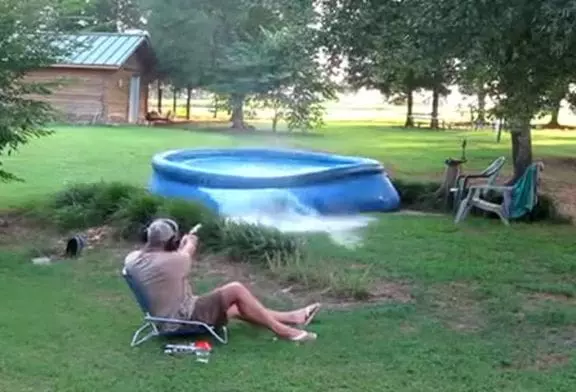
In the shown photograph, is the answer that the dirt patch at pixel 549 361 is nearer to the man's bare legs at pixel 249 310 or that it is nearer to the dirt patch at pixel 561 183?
the man's bare legs at pixel 249 310

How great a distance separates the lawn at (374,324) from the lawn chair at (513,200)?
275 mm

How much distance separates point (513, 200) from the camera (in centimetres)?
1109

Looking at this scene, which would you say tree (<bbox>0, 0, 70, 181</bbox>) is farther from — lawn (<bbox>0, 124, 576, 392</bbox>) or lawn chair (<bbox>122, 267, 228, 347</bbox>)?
lawn chair (<bbox>122, 267, 228, 347</bbox>)

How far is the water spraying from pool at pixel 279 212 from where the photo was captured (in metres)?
10.3

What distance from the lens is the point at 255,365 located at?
4.86 meters

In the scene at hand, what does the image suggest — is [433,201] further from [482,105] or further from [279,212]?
[279,212]

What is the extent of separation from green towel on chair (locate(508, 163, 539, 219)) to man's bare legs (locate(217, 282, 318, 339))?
244 inches

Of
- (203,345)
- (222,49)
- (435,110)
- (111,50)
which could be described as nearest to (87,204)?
(203,345)

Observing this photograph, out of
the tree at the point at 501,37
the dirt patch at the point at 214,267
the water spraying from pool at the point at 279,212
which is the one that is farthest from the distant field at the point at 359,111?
the tree at the point at 501,37

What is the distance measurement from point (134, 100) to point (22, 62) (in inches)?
970

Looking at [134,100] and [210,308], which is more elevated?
[134,100]

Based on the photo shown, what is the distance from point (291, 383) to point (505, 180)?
39.9 feet

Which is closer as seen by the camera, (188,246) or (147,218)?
(188,246)

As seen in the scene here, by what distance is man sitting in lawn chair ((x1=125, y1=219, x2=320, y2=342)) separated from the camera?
205 inches
